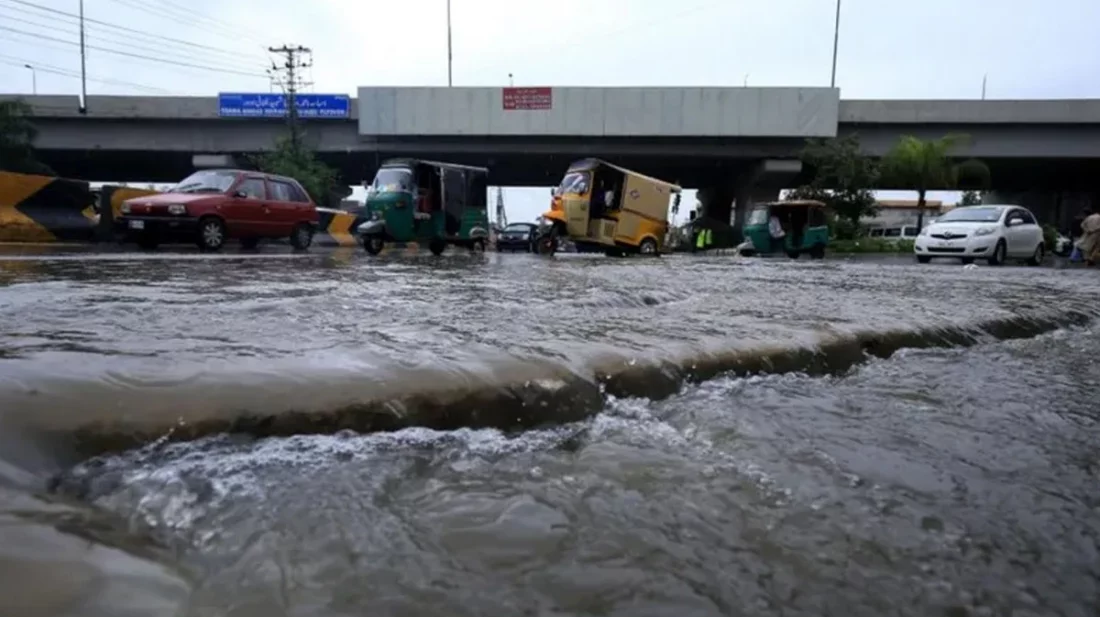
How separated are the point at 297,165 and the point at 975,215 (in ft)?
87.1

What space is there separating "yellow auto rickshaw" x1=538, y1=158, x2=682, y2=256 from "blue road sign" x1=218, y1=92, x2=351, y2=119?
20556 mm

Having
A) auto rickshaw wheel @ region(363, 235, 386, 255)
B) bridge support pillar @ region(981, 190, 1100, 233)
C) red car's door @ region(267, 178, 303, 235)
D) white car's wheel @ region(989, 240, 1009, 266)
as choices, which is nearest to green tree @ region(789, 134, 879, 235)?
white car's wheel @ region(989, 240, 1009, 266)

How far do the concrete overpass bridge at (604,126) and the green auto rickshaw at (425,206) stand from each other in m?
16.5

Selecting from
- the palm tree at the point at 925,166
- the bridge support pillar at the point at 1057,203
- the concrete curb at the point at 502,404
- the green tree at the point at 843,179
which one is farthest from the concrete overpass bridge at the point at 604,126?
the concrete curb at the point at 502,404

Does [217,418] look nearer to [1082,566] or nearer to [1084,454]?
[1082,566]

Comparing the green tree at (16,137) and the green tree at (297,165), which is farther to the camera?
the green tree at (297,165)

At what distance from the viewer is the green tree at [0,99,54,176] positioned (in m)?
30.2

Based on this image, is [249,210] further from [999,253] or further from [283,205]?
[999,253]

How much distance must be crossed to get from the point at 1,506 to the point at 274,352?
1.40 metres

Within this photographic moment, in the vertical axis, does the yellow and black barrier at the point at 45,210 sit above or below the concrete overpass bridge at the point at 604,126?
below

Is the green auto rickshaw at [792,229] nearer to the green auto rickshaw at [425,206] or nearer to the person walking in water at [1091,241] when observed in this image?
the person walking in water at [1091,241]

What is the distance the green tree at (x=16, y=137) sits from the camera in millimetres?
30172

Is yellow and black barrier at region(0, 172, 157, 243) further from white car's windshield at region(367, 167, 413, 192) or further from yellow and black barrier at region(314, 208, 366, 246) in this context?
yellow and black barrier at region(314, 208, 366, 246)

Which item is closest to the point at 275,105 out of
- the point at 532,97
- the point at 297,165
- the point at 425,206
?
the point at 297,165
